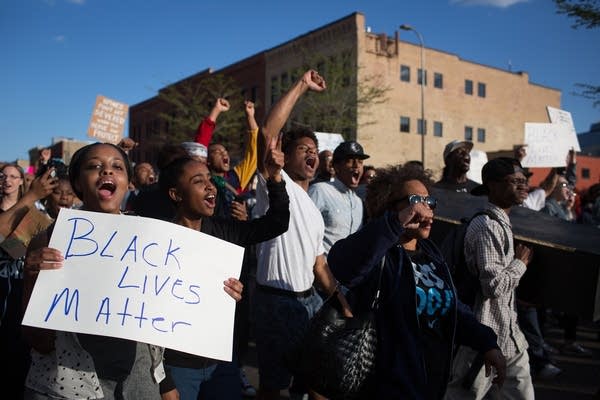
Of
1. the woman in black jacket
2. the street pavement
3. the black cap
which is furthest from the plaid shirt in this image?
the street pavement

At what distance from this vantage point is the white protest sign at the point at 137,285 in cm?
199

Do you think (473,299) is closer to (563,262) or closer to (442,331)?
(563,262)

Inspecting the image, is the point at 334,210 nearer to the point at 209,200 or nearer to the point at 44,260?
the point at 209,200

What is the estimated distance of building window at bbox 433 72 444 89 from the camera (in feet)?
133

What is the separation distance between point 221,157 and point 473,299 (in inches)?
104

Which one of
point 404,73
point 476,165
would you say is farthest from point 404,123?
point 476,165

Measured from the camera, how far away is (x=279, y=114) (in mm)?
3254

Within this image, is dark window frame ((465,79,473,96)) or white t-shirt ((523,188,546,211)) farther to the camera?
dark window frame ((465,79,473,96))

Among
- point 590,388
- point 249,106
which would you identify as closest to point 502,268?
point 249,106

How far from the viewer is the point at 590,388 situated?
17.6ft

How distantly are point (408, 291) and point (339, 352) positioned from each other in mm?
441

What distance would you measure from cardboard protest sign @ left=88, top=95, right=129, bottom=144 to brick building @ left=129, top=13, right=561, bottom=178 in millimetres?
22284

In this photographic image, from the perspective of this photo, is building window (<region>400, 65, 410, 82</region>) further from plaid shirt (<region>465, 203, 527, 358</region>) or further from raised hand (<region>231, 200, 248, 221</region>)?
raised hand (<region>231, 200, 248, 221</region>)

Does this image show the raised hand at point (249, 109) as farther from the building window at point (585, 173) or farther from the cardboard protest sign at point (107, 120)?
the building window at point (585, 173)
